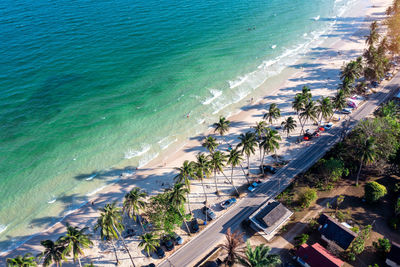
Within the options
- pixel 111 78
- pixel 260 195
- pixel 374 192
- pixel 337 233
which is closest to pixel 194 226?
pixel 260 195

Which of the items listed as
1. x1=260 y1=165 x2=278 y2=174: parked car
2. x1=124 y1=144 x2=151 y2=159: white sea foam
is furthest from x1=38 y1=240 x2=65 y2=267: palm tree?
x1=260 y1=165 x2=278 y2=174: parked car

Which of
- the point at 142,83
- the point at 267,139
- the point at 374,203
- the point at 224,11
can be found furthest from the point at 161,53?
the point at 374,203

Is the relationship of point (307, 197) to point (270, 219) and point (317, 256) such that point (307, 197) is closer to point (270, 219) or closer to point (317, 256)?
point (270, 219)

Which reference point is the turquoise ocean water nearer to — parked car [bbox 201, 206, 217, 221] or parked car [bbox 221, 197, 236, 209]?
parked car [bbox 201, 206, 217, 221]

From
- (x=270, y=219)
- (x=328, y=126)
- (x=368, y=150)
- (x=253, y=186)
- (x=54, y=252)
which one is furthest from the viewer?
(x=328, y=126)

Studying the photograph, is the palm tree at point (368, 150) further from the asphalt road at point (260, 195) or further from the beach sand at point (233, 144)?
the beach sand at point (233, 144)

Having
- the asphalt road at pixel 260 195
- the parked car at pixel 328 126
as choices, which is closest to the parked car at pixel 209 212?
the asphalt road at pixel 260 195

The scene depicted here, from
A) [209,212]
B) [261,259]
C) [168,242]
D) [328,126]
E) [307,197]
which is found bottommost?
[168,242]
